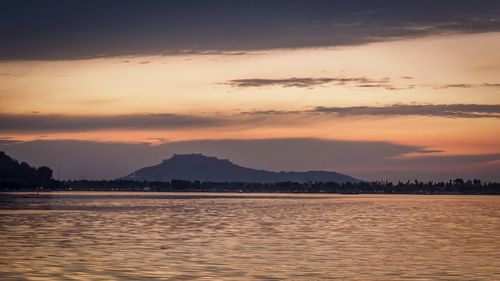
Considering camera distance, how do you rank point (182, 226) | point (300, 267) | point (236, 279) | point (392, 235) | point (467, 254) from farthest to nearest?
point (182, 226), point (392, 235), point (467, 254), point (300, 267), point (236, 279)

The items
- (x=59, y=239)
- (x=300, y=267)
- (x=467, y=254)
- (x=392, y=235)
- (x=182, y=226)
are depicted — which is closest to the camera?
(x=300, y=267)

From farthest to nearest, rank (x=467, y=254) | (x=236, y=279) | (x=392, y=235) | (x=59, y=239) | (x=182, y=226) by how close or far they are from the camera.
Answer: (x=182, y=226), (x=392, y=235), (x=59, y=239), (x=467, y=254), (x=236, y=279)

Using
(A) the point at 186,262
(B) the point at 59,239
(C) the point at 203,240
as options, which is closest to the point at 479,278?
(A) the point at 186,262

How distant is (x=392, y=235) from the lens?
2402 inches

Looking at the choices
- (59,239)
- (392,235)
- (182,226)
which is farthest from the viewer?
(182,226)

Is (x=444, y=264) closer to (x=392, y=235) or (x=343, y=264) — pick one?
(x=343, y=264)

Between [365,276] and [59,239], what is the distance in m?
25.5

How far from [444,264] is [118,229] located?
105ft

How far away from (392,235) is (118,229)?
2209cm

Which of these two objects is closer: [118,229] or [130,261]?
[130,261]

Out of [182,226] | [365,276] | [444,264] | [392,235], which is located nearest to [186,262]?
[365,276]

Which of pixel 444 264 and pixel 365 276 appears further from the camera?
pixel 444 264

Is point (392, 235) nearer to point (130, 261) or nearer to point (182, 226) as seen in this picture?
point (182, 226)

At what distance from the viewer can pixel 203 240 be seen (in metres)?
53.5
